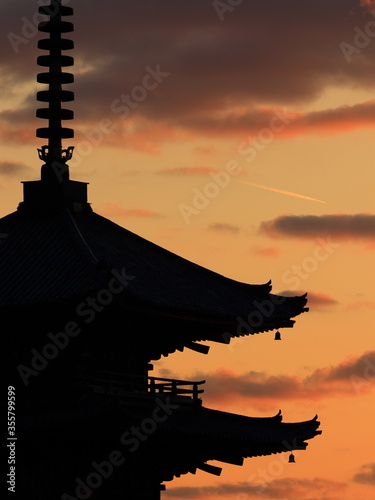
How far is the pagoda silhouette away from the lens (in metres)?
41.1

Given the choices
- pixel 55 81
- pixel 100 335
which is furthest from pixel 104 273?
pixel 55 81

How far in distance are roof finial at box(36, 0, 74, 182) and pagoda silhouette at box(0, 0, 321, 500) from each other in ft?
0.09

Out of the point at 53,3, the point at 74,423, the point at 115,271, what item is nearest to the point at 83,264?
the point at 115,271

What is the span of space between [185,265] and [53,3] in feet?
26.1

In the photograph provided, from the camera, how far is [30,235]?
44.7 m

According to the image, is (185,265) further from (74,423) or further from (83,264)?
(74,423)

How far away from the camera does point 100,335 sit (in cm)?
4241

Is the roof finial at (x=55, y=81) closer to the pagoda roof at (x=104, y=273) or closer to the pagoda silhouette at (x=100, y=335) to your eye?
the pagoda silhouette at (x=100, y=335)

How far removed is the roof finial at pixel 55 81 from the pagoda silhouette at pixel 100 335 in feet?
0.09

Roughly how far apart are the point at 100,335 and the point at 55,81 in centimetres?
772

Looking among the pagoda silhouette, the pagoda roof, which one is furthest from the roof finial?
the pagoda roof

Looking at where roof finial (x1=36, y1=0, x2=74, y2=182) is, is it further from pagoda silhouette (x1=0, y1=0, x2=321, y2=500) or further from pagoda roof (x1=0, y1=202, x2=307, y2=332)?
pagoda roof (x1=0, y1=202, x2=307, y2=332)

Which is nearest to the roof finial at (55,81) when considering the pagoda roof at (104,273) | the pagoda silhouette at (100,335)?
the pagoda silhouette at (100,335)

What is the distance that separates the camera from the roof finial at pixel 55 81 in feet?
150
